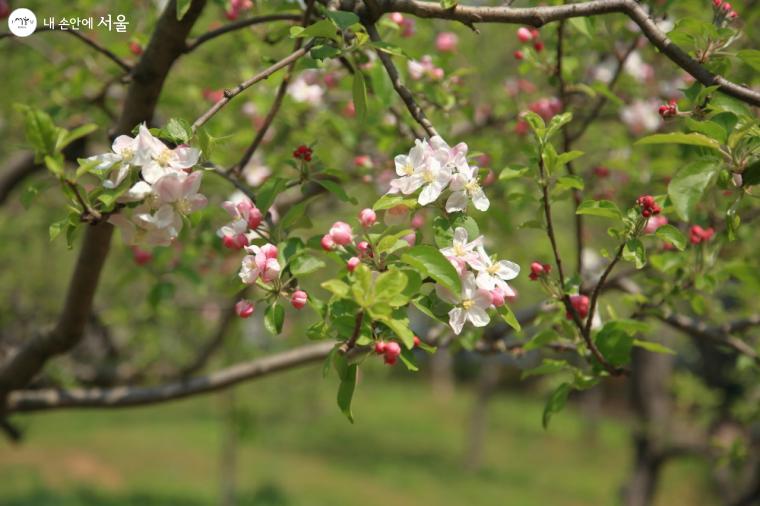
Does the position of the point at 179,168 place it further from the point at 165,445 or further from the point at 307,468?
the point at 165,445

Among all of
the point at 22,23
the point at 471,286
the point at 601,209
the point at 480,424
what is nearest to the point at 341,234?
the point at 471,286

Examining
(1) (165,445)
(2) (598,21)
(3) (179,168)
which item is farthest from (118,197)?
(1) (165,445)

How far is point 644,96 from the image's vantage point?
4.09 metres

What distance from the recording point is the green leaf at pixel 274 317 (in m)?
1.44

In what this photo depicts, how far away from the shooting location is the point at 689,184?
4.11 feet

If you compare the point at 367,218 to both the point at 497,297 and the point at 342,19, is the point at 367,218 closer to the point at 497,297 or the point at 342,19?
the point at 497,297

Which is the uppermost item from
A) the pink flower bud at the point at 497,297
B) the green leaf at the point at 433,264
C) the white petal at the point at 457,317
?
the green leaf at the point at 433,264

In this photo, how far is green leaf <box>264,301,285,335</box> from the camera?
144 centimetres

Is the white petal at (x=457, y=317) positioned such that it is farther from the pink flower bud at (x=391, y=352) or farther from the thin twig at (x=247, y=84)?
the thin twig at (x=247, y=84)

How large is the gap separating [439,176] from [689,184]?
1.37 feet

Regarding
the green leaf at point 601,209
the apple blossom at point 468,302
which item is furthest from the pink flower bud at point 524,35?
the apple blossom at point 468,302

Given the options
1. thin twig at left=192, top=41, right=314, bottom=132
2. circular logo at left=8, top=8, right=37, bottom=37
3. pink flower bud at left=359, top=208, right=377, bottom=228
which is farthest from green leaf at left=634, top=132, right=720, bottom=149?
circular logo at left=8, top=8, right=37, bottom=37

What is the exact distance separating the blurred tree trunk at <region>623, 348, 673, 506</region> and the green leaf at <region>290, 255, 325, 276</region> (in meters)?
4.29

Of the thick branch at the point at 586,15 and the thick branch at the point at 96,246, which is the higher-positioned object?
the thick branch at the point at 586,15
